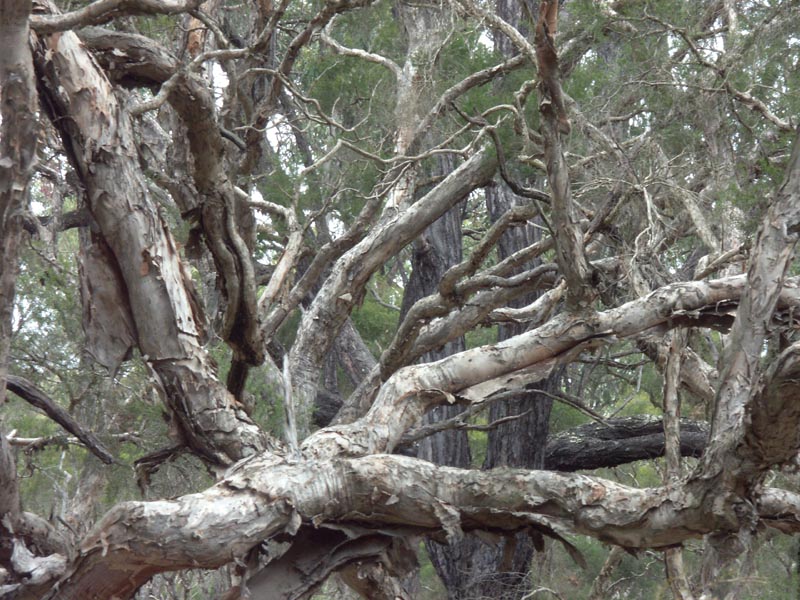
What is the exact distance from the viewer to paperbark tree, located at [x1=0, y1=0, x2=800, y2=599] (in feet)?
8.87

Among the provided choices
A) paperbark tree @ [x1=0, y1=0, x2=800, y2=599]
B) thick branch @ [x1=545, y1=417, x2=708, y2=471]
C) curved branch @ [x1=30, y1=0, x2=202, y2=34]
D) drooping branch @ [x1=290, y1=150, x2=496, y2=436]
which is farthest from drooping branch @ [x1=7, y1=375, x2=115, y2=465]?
thick branch @ [x1=545, y1=417, x2=708, y2=471]

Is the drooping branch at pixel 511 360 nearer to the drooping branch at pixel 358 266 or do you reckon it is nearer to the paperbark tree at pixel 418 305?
the paperbark tree at pixel 418 305

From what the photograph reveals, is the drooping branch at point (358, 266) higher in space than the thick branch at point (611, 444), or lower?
higher

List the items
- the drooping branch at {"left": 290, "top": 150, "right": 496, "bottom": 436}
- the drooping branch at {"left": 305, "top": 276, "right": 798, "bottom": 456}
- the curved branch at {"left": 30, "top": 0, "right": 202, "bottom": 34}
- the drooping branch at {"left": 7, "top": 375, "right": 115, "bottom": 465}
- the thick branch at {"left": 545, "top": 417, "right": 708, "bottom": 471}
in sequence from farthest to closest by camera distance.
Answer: the thick branch at {"left": 545, "top": 417, "right": 708, "bottom": 471}
the drooping branch at {"left": 290, "top": 150, "right": 496, "bottom": 436}
the drooping branch at {"left": 305, "top": 276, "right": 798, "bottom": 456}
the drooping branch at {"left": 7, "top": 375, "right": 115, "bottom": 465}
the curved branch at {"left": 30, "top": 0, "right": 202, "bottom": 34}

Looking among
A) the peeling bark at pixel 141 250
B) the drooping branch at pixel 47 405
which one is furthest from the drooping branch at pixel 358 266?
the drooping branch at pixel 47 405

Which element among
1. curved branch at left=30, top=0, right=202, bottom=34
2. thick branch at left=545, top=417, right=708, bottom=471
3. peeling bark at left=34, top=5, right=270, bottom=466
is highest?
curved branch at left=30, top=0, right=202, bottom=34

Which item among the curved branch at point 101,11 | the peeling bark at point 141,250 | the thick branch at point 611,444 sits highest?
the curved branch at point 101,11

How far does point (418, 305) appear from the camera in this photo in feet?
16.4

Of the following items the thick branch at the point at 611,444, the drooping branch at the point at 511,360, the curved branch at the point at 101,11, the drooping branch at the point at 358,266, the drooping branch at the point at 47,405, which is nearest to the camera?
the curved branch at the point at 101,11

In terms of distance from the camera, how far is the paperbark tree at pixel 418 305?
2.70 meters

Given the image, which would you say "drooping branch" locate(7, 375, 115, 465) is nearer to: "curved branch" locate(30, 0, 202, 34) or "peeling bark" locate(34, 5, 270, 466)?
"peeling bark" locate(34, 5, 270, 466)

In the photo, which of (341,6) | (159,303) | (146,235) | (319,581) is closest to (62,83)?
(146,235)

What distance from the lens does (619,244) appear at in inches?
207

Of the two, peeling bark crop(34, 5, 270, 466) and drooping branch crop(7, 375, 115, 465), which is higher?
peeling bark crop(34, 5, 270, 466)
